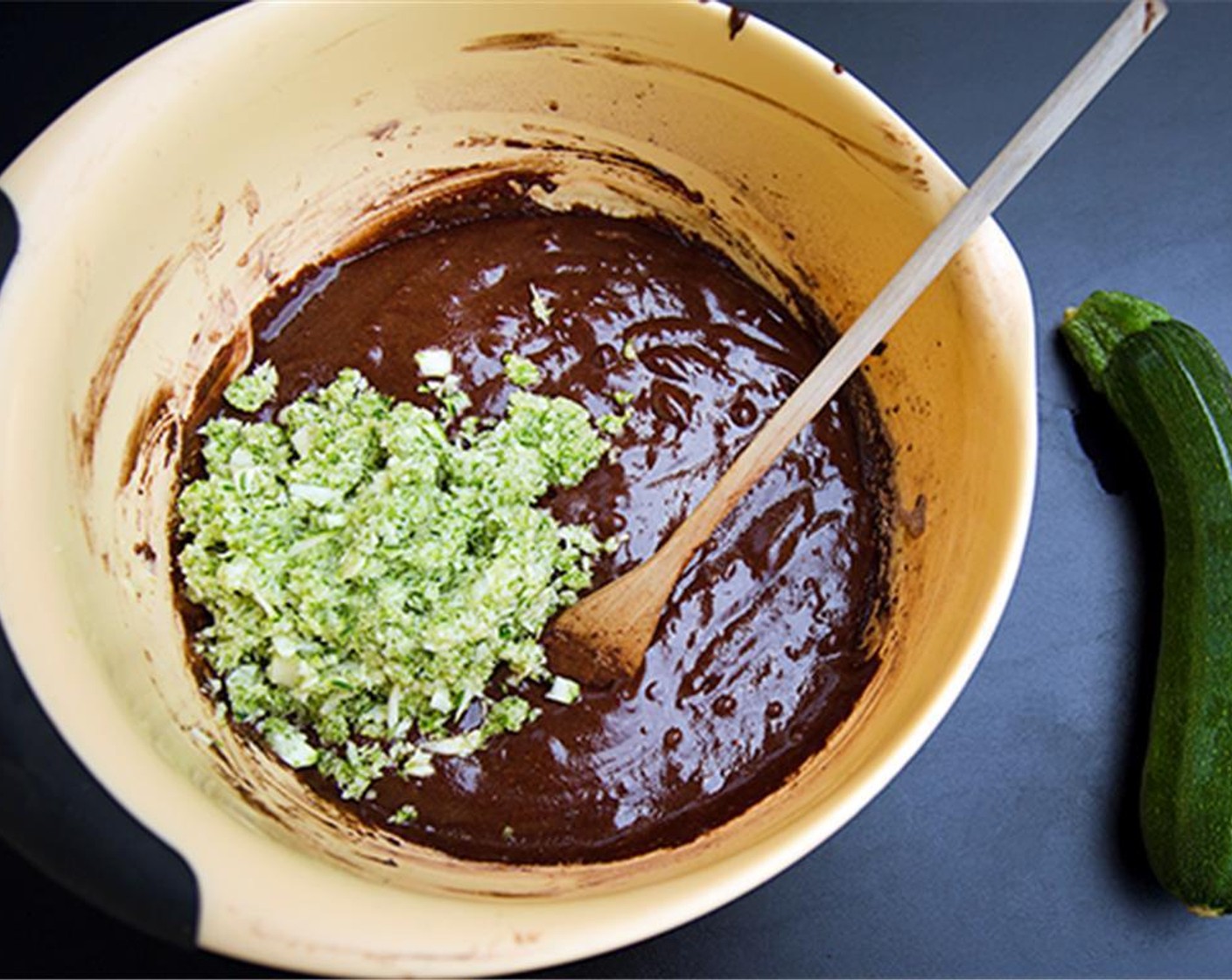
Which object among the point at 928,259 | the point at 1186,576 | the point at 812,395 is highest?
the point at 1186,576

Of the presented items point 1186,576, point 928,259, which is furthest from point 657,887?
point 1186,576

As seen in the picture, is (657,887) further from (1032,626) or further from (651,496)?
(1032,626)

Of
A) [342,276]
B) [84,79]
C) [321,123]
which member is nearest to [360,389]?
[342,276]

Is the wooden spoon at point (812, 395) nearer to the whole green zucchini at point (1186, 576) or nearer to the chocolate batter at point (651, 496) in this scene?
the chocolate batter at point (651, 496)

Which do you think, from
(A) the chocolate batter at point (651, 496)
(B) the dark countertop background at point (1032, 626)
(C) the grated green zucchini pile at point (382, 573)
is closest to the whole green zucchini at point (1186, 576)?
(B) the dark countertop background at point (1032, 626)

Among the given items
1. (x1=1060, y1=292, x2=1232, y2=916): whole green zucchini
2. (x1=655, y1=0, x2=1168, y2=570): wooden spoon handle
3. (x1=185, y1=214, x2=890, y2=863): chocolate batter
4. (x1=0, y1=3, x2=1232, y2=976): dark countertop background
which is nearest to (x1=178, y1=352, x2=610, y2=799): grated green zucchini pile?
(x1=185, y1=214, x2=890, y2=863): chocolate batter

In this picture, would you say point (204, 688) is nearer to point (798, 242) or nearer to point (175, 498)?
point (175, 498)
